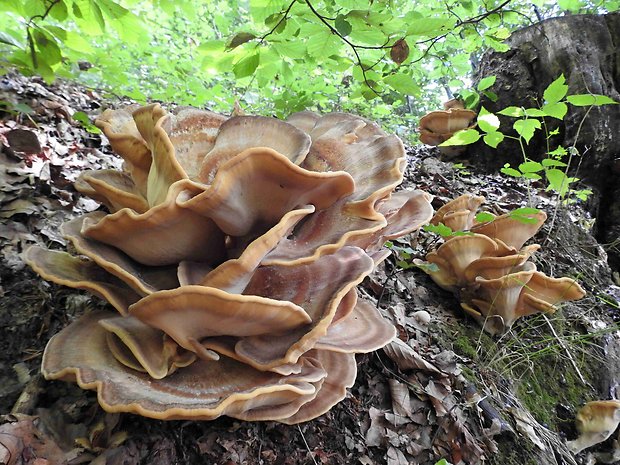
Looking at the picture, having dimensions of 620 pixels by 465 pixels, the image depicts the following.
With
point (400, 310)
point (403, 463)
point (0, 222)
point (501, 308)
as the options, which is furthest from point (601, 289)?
point (0, 222)

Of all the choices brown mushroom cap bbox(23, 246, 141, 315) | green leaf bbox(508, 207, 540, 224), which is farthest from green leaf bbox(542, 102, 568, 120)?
brown mushroom cap bbox(23, 246, 141, 315)

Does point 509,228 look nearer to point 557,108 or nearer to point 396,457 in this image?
point 557,108

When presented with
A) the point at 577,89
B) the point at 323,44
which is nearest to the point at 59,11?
the point at 323,44

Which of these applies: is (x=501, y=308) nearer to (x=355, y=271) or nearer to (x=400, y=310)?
(x=400, y=310)

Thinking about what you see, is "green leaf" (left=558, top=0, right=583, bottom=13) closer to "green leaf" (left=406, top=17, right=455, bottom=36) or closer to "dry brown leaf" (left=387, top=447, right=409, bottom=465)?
"green leaf" (left=406, top=17, right=455, bottom=36)

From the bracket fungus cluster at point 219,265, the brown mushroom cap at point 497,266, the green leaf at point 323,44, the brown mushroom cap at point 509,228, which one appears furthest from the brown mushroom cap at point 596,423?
the green leaf at point 323,44

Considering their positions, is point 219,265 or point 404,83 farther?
point 404,83

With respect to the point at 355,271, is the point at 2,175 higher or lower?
lower
